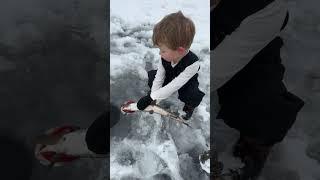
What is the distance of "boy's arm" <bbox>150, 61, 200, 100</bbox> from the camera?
2590 mm

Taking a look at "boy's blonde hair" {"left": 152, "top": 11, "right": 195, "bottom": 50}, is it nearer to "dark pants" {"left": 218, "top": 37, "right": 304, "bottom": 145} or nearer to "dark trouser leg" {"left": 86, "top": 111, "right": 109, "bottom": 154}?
"dark pants" {"left": 218, "top": 37, "right": 304, "bottom": 145}

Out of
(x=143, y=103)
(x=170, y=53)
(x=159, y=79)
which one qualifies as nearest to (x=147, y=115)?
(x=143, y=103)

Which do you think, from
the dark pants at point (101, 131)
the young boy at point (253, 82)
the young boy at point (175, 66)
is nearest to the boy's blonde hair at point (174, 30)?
the young boy at point (175, 66)

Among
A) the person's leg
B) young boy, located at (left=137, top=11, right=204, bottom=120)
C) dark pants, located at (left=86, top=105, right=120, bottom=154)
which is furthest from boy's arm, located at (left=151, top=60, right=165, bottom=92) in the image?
dark pants, located at (left=86, top=105, right=120, bottom=154)

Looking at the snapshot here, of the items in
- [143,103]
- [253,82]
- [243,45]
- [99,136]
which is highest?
[243,45]

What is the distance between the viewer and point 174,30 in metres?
2.58

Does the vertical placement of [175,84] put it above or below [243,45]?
below

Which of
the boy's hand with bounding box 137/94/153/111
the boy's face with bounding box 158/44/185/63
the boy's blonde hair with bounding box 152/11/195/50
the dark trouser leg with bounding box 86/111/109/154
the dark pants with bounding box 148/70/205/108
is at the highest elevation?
the boy's blonde hair with bounding box 152/11/195/50

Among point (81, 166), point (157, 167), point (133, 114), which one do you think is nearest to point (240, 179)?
point (157, 167)

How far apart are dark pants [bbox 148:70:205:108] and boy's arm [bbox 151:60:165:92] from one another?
0.01m

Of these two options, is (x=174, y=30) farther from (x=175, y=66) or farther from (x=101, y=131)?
(x=101, y=131)

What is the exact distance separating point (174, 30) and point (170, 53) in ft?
0.38

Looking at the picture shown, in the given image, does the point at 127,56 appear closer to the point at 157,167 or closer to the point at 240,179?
the point at 157,167

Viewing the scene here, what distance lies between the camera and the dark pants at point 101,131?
255 centimetres
